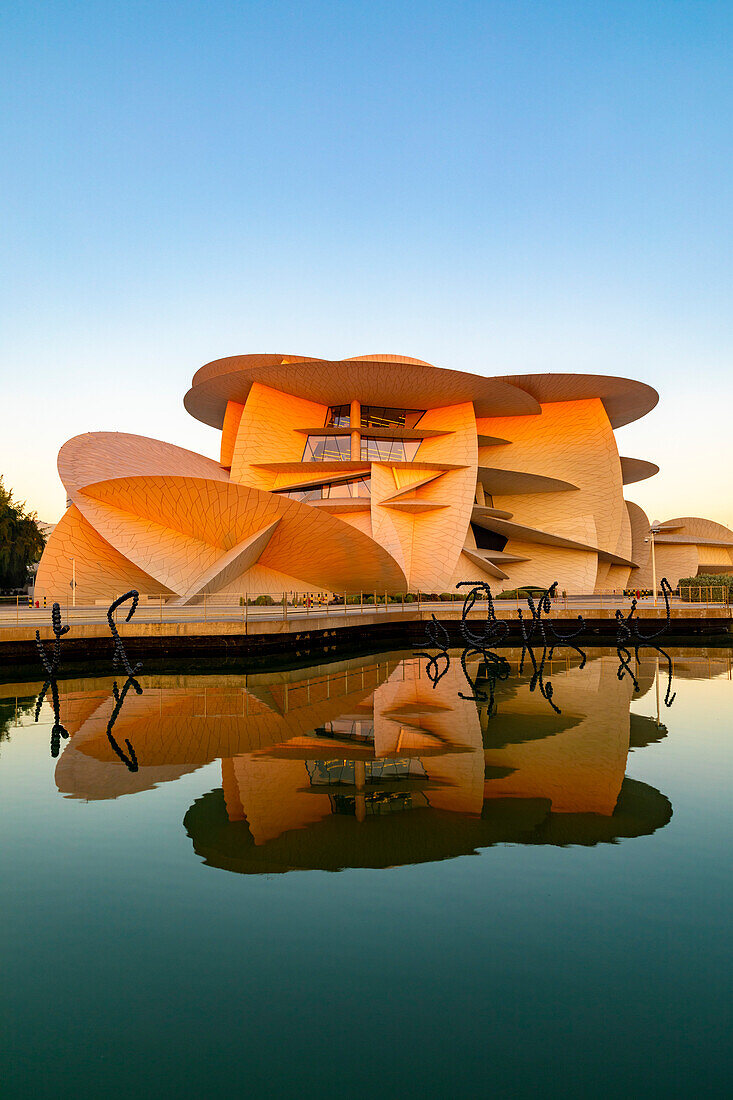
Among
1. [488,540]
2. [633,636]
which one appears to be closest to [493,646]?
[633,636]

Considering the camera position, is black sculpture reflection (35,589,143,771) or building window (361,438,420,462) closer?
black sculpture reflection (35,589,143,771)

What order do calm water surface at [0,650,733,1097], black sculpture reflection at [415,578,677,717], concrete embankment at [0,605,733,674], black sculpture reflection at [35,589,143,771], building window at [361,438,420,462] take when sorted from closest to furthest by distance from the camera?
calm water surface at [0,650,733,1097] < black sculpture reflection at [35,589,143,771] < black sculpture reflection at [415,578,677,717] < concrete embankment at [0,605,733,674] < building window at [361,438,420,462]

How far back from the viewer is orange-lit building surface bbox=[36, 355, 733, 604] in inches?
1114

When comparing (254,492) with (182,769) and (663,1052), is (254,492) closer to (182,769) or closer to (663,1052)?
(182,769)

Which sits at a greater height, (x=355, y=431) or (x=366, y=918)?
(x=355, y=431)

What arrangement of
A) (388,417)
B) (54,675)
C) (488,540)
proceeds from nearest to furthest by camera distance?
1. (54,675)
2. (388,417)
3. (488,540)

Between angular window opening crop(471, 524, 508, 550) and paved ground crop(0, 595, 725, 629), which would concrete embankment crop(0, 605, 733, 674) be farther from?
angular window opening crop(471, 524, 508, 550)

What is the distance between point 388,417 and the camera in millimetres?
41250

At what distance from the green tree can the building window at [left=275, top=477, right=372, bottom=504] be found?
518 inches

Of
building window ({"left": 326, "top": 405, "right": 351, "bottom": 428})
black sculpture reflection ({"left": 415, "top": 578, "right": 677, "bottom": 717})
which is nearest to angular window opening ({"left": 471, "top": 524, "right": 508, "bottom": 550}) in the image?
building window ({"left": 326, "top": 405, "right": 351, "bottom": 428})

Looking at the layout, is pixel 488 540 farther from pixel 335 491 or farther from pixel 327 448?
pixel 327 448

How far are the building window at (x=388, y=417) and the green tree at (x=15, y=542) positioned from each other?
1853 centimetres

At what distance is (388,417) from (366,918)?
1502 inches

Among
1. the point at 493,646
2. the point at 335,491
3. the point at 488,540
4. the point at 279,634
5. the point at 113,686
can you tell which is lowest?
the point at 113,686
